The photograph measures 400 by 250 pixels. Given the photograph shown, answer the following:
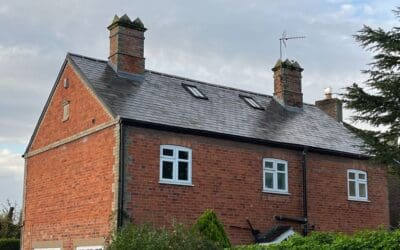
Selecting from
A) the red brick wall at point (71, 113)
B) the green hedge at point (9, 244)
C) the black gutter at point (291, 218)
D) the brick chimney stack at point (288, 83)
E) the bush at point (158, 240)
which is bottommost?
the green hedge at point (9, 244)

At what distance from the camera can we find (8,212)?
41344mm

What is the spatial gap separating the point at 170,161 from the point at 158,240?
6.72 m

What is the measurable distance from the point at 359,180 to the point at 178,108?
31.4 feet

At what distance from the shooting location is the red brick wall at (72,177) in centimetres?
2240

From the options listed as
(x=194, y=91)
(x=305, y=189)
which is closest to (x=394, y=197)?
(x=305, y=189)

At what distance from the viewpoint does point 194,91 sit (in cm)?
2736

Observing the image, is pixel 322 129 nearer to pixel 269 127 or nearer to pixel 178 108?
pixel 269 127

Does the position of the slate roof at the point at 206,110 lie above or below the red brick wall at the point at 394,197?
above

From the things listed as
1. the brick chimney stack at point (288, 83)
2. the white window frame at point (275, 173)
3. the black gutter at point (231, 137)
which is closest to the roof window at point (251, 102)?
the brick chimney stack at point (288, 83)

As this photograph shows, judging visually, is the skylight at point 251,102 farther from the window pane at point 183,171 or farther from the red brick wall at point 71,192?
the red brick wall at point 71,192

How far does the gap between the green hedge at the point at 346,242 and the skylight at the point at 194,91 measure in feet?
39.2

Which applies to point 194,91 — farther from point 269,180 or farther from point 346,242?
point 346,242

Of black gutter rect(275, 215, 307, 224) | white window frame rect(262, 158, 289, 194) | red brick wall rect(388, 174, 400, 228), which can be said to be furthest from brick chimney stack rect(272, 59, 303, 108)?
red brick wall rect(388, 174, 400, 228)

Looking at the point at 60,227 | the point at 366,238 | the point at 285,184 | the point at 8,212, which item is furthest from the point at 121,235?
the point at 8,212
